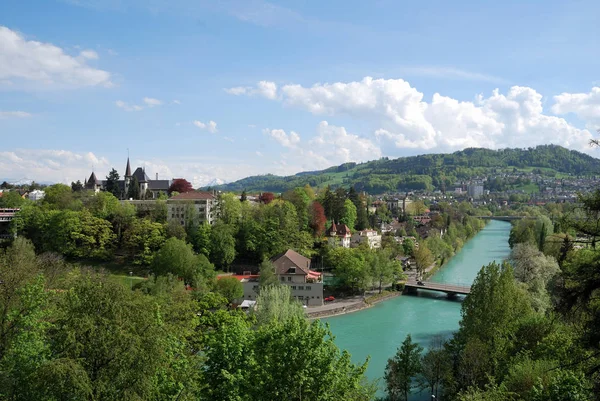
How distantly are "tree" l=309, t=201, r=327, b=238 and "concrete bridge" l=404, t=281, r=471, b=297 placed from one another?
967 centimetres

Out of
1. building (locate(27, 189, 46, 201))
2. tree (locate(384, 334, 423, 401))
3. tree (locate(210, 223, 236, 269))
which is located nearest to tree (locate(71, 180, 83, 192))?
building (locate(27, 189, 46, 201))

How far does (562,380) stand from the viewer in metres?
9.14

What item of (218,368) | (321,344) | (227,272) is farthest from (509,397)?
(227,272)

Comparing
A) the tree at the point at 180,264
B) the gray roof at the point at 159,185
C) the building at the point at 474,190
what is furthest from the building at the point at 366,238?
the building at the point at 474,190

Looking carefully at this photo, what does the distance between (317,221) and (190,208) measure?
36.3 feet

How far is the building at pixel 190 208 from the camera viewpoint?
40219 millimetres

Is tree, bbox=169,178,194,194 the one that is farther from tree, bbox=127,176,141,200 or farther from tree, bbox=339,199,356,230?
tree, bbox=339,199,356,230

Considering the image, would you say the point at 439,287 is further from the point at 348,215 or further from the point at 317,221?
the point at 348,215

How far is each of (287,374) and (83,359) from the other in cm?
331

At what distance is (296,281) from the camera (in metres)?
31.2

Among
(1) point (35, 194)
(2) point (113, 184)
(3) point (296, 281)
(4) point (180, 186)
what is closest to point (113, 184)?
(2) point (113, 184)

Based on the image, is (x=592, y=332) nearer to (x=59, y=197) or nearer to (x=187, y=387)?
(x=187, y=387)

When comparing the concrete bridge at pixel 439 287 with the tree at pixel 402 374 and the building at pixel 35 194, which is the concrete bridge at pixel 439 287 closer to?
the tree at pixel 402 374

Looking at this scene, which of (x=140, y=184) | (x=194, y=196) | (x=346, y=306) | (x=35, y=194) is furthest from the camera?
(x=35, y=194)
